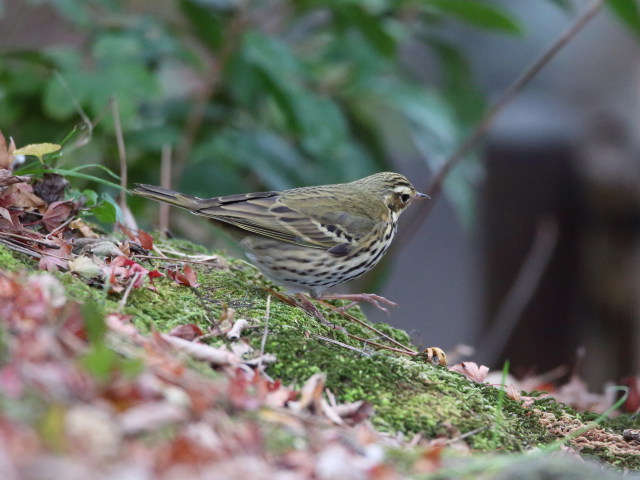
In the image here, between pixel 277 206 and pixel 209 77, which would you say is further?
pixel 209 77

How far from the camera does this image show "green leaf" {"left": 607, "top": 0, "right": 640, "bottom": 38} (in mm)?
6289

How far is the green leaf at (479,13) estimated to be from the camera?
671 cm

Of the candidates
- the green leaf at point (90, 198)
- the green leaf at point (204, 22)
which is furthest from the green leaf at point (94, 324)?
the green leaf at point (204, 22)

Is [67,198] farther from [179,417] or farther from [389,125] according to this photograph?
[389,125]

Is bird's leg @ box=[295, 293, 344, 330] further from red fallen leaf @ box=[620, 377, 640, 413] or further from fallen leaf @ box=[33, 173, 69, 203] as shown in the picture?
red fallen leaf @ box=[620, 377, 640, 413]

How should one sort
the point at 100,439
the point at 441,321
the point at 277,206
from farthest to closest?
the point at 441,321 < the point at 277,206 < the point at 100,439

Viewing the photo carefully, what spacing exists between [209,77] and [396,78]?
1626mm

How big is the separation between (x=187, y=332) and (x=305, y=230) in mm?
1929

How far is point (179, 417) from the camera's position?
7.66ft

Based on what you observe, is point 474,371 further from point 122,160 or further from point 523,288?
point 523,288

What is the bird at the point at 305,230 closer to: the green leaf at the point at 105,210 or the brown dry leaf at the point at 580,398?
the green leaf at the point at 105,210

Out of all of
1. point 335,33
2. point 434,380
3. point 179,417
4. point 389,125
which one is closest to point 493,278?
point 389,125

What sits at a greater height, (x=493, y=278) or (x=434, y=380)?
(x=434, y=380)

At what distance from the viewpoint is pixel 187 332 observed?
329 centimetres
